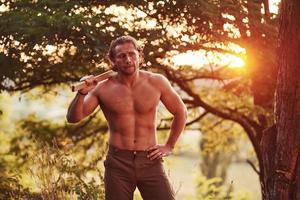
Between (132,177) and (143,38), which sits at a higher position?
(143,38)

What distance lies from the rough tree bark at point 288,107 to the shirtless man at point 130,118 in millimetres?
1135

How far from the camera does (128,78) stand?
16.0ft

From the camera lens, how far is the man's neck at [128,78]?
4876mm

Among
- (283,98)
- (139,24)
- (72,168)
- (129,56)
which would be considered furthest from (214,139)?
(129,56)

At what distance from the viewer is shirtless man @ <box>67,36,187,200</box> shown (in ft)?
15.6

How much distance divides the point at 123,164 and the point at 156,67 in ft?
17.3

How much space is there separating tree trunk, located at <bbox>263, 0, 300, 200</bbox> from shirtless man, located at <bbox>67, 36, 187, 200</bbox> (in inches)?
44.6

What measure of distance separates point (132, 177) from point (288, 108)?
5.38ft

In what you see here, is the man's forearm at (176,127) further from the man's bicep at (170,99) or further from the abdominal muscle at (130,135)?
the abdominal muscle at (130,135)

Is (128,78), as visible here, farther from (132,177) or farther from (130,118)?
(132,177)

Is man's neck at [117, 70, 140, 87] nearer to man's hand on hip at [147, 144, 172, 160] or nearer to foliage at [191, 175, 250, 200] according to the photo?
man's hand on hip at [147, 144, 172, 160]

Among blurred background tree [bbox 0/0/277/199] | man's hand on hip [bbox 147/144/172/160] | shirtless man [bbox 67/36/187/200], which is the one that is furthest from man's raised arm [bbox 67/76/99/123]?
blurred background tree [bbox 0/0/277/199]

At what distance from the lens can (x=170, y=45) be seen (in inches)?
365

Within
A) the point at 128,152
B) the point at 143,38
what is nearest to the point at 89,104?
the point at 128,152
